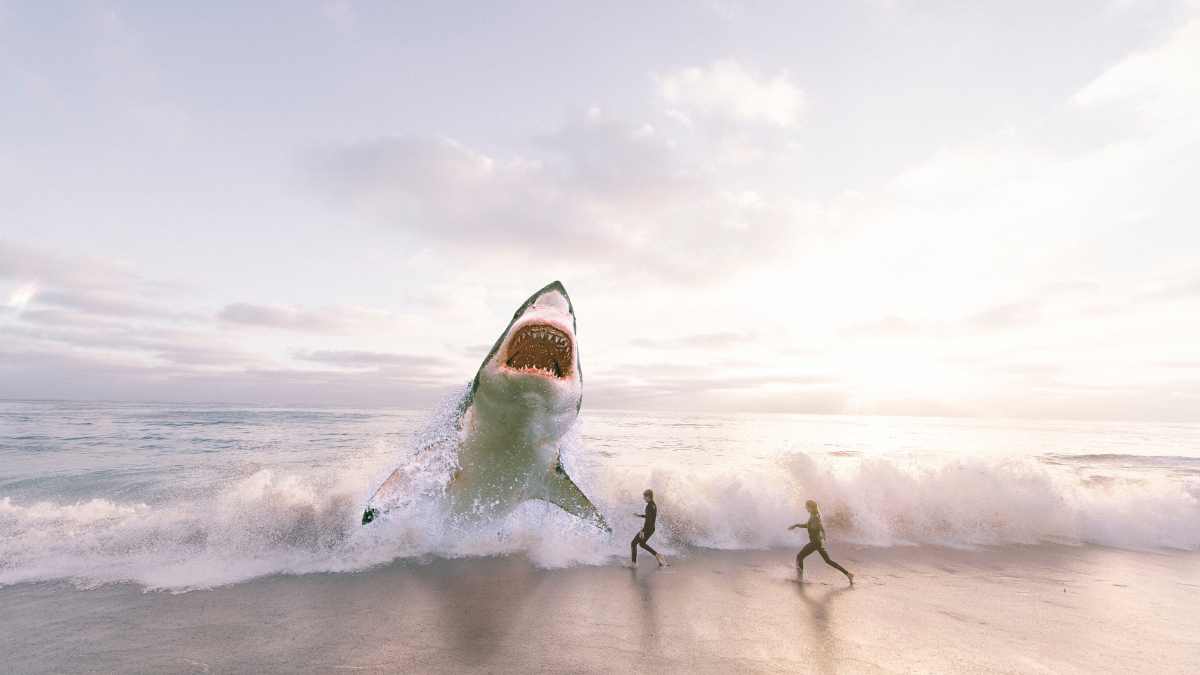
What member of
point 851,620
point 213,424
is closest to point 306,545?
point 851,620

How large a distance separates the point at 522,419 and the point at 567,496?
3029 millimetres

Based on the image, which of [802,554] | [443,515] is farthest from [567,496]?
[802,554]

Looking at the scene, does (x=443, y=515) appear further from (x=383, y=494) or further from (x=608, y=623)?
(x=608, y=623)

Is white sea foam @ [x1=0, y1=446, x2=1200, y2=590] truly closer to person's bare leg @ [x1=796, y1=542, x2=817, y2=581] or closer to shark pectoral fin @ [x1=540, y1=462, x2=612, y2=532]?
shark pectoral fin @ [x1=540, y1=462, x2=612, y2=532]

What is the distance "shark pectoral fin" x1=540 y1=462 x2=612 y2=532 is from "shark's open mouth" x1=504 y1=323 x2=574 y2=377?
A: 3.24m

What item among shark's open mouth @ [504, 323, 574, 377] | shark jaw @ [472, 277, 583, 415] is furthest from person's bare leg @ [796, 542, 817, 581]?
shark's open mouth @ [504, 323, 574, 377]

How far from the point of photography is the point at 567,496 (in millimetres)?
10883

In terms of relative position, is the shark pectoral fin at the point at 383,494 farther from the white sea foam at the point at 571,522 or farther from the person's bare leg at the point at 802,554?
the person's bare leg at the point at 802,554

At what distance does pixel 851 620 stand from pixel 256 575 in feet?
34.9

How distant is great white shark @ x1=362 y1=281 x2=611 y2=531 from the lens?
7890mm

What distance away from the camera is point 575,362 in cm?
816

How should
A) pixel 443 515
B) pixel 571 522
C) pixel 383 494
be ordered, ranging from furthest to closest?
pixel 571 522 < pixel 443 515 < pixel 383 494

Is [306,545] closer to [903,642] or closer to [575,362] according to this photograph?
[575,362]

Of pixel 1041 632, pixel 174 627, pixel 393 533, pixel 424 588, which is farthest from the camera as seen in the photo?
pixel 393 533
